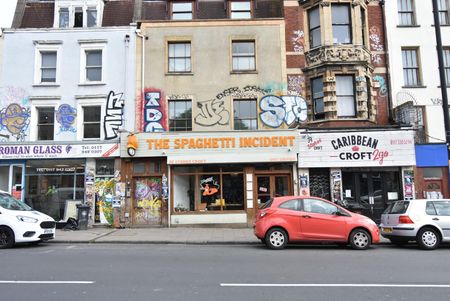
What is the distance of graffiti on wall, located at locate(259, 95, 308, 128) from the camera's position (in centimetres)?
1881

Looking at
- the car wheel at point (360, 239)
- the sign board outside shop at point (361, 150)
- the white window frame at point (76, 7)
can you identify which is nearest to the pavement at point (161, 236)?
the car wheel at point (360, 239)

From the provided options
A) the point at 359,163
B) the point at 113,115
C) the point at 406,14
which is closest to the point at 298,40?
the point at 406,14

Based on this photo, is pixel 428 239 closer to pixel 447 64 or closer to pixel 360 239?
pixel 360 239

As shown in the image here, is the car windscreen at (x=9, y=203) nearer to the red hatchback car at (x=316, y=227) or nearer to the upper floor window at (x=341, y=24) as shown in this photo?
the red hatchback car at (x=316, y=227)

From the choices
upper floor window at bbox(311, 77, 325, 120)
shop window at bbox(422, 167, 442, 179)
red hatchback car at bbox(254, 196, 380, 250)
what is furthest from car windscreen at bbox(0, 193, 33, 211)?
shop window at bbox(422, 167, 442, 179)

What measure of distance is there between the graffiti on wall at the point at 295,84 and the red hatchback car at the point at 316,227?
8.26 meters

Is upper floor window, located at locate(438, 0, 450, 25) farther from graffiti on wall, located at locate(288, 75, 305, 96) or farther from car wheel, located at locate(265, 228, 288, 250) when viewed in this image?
car wheel, located at locate(265, 228, 288, 250)

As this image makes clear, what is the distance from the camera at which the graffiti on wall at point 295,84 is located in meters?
19.1

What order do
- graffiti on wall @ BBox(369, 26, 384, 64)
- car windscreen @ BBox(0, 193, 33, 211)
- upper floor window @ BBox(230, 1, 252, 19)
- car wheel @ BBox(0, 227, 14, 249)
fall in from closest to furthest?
car wheel @ BBox(0, 227, 14, 249) < car windscreen @ BBox(0, 193, 33, 211) < graffiti on wall @ BBox(369, 26, 384, 64) < upper floor window @ BBox(230, 1, 252, 19)

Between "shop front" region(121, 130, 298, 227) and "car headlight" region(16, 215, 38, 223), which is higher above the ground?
"shop front" region(121, 130, 298, 227)

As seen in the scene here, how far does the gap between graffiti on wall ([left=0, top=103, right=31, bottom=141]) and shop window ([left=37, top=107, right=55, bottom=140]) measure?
0.53 metres

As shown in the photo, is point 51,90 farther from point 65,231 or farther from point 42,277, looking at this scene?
point 42,277

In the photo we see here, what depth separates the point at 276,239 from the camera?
1195cm

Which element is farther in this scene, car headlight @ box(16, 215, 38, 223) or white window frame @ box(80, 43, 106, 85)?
white window frame @ box(80, 43, 106, 85)
